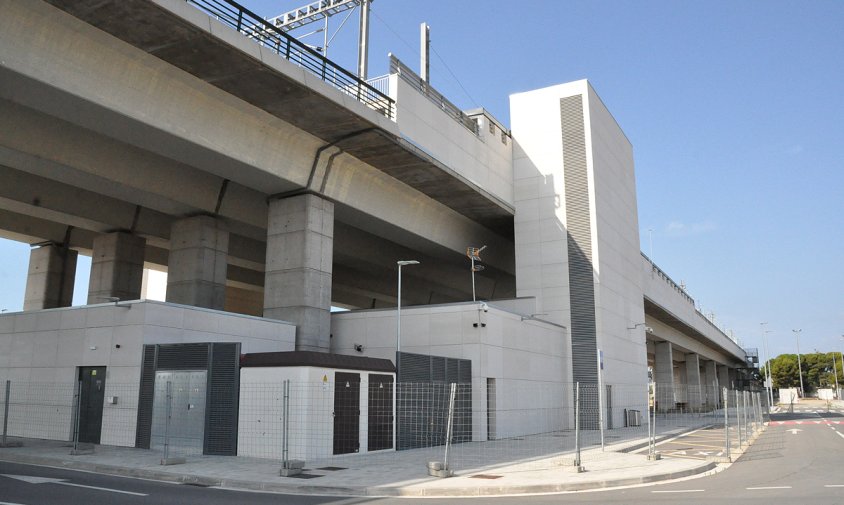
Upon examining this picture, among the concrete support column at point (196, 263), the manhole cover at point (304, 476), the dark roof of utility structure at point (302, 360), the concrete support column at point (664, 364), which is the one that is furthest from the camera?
the concrete support column at point (664, 364)

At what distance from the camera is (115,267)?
34406 millimetres

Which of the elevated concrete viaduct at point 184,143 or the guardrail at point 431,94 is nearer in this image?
the elevated concrete viaduct at point 184,143

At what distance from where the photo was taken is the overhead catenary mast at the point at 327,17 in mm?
29438

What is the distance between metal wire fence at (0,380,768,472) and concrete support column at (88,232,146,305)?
9.97 metres

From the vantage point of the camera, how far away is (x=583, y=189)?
127 ft

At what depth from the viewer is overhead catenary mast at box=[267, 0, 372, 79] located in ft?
96.6

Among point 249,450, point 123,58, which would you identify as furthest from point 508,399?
point 123,58

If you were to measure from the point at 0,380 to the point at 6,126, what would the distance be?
9.90m

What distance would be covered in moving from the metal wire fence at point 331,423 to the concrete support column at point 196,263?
26.9 ft

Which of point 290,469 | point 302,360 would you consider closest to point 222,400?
point 302,360

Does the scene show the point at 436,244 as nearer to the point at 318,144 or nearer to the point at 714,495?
the point at 318,144

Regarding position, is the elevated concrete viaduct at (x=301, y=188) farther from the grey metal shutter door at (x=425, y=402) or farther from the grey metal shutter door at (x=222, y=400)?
the grey metal shutter door at (x=222, y=400)

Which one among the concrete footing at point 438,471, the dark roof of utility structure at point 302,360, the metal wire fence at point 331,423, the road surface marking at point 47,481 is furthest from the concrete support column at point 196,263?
the concrete footing at point 438,471

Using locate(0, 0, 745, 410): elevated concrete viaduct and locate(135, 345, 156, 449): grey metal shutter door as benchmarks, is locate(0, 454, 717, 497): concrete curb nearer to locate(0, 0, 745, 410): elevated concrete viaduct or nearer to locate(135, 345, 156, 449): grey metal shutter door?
locate(135, 345, 156, 449): grey metal shutter door
